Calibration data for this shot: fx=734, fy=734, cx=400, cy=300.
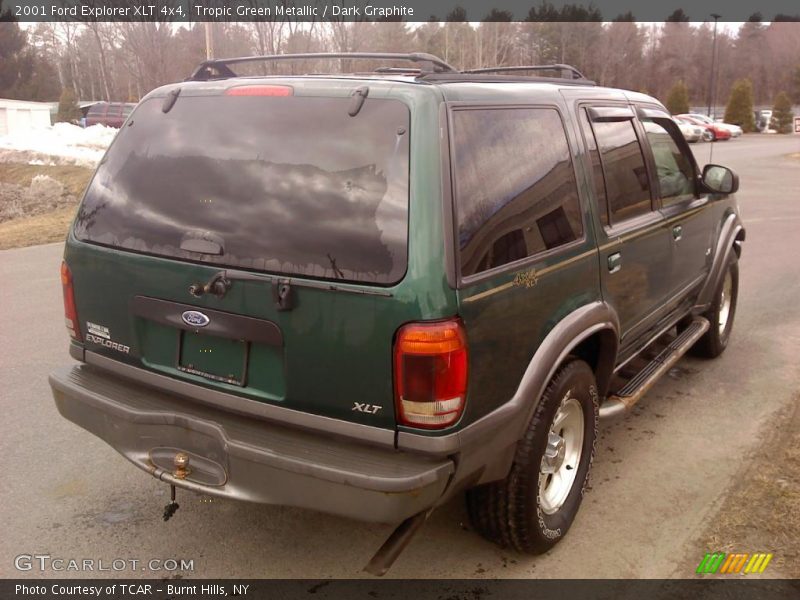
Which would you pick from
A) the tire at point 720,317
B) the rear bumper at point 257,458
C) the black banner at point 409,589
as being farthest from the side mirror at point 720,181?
the rear bumper at point 257,458

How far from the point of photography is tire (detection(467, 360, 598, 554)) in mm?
2939

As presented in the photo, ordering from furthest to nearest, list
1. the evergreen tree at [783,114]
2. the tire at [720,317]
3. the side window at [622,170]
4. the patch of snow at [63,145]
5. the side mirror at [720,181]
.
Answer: the evergreen tree at [783,114]
the patch of snow at [63,145]
the tire at [720,317]
the side mirror at [720,181]
the side window at [622,170]

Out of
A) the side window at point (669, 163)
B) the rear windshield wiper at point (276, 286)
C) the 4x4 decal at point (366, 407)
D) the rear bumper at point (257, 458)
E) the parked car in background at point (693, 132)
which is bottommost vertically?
the parked car in background at point (693, 132)

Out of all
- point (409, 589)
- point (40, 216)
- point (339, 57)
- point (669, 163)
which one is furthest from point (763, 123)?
point (409, 589)

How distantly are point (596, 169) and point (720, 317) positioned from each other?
2.82m

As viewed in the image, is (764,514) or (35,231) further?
(35,231)

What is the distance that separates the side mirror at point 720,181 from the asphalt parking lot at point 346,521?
1383mm

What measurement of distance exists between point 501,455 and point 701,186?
3032mm

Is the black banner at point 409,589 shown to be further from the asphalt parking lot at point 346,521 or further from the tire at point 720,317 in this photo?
the tire at point 720,317

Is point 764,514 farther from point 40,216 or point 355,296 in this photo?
point 40,216

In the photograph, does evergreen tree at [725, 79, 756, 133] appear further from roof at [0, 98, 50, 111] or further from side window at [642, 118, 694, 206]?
side window at [642, 118, 694, 206]

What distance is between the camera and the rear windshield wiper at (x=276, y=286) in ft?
8.12

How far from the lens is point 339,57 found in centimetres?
333

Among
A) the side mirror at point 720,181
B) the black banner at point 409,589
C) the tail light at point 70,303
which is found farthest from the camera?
the side mirror at point 720,181
